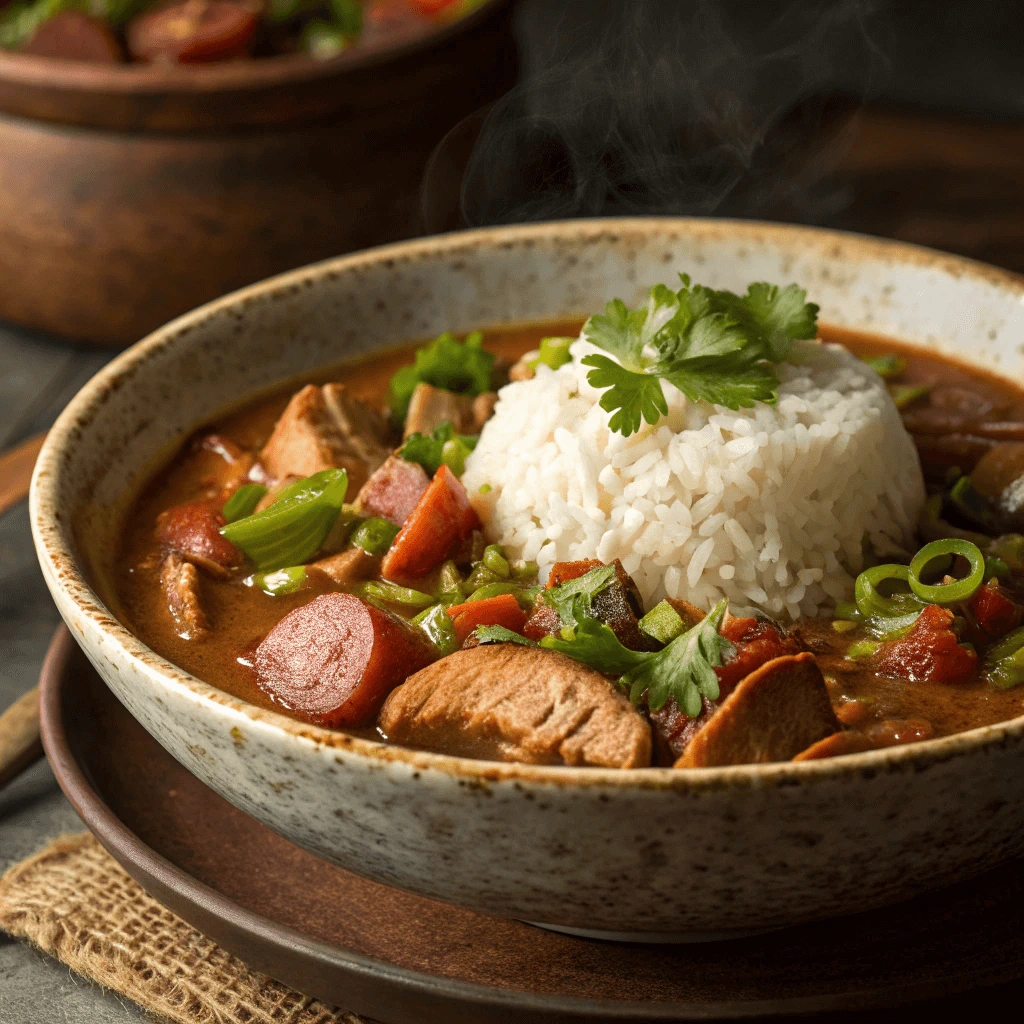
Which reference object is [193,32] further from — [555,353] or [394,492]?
[394,492]

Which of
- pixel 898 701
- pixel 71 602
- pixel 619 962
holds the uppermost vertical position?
pixel 71 602

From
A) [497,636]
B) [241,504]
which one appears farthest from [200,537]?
[497,636]

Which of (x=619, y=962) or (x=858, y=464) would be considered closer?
(x=619, y=962)

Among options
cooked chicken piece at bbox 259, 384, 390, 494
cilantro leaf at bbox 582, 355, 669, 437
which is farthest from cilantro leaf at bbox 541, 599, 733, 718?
cooked chicken piece at bbox 259, 384, 390, 494

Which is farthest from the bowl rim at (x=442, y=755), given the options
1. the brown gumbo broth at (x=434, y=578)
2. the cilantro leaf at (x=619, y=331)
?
the cilantro leaf at (x=619, y=331)

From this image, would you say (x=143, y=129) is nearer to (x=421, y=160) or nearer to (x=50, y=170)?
(x=50, y=170)

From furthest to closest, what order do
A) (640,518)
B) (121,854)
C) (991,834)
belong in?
(640,518) < (121,854) < (991,834)

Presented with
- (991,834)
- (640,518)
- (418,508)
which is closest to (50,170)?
(418,508)

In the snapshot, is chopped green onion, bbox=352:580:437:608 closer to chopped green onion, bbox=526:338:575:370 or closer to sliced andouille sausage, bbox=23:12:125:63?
chopped green onion, bbox=526:338:575:370
